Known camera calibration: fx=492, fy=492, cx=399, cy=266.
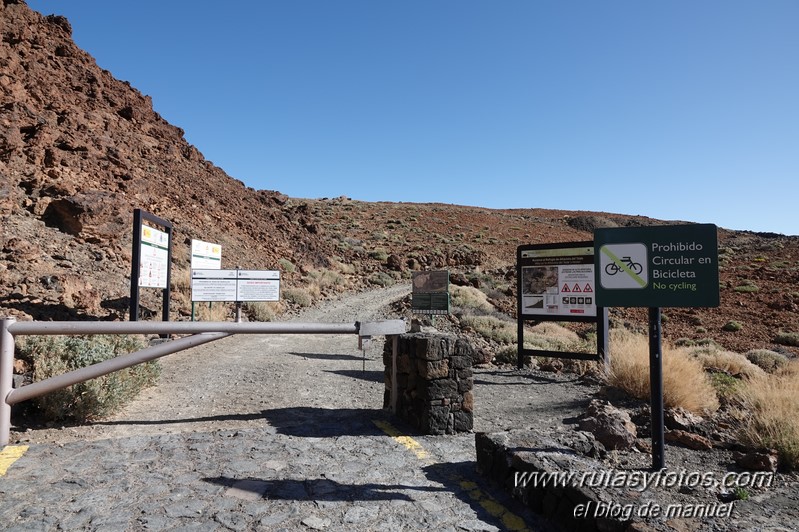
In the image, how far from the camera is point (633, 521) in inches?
112

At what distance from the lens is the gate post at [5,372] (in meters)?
4.28

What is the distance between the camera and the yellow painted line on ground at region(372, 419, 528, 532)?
3.46m

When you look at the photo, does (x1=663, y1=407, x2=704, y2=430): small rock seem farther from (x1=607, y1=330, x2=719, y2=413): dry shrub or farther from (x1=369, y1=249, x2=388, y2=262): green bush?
(x1=369, y1=249, x2=388, y2=262): green bush

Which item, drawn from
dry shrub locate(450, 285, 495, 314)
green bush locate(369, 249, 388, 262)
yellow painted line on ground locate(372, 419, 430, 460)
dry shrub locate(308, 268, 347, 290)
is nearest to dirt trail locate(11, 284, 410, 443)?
yellow painted line on ground locate(372, 419, 430, 460)

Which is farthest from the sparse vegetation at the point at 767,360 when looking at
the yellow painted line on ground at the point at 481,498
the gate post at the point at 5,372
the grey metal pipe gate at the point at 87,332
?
the gate post at the point at 5,372

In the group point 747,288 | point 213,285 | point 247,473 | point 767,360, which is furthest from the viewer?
point 747,288

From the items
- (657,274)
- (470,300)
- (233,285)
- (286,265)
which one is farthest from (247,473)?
(286,265)

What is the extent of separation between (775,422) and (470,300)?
15.9 meters

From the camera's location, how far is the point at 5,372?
430 centimetres

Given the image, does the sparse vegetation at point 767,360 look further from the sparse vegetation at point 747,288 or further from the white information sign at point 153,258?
the white information sign at point 153,258

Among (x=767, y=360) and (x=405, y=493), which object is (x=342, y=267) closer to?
(x=767, y=360)

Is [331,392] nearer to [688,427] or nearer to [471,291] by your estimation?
[688,427]

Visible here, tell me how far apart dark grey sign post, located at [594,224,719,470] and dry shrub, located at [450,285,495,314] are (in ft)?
48.5

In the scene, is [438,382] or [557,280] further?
[557,280]
